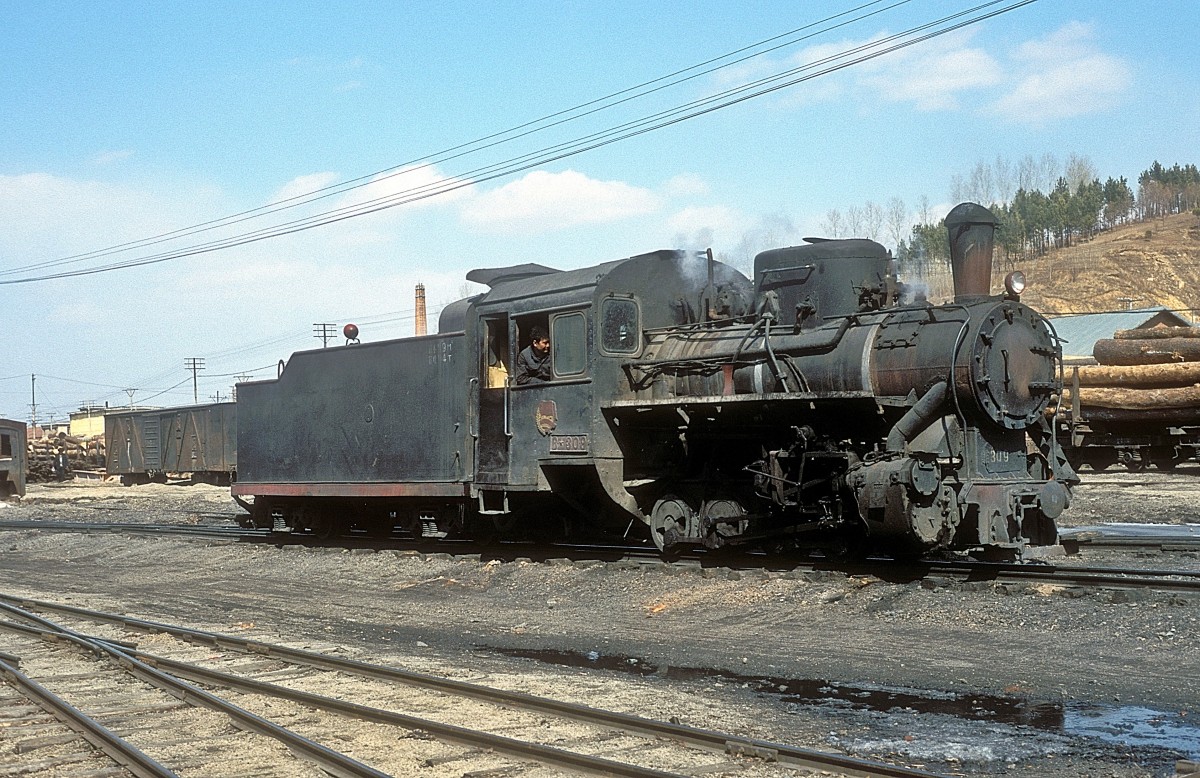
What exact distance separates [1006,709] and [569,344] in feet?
23.1

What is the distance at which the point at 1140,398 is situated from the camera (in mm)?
19781

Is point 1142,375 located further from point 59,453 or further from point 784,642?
point 59,453

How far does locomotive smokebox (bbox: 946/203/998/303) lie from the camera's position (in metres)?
10.6

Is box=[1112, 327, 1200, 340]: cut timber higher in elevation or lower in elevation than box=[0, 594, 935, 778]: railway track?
higher

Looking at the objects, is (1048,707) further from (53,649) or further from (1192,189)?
(1192,189)

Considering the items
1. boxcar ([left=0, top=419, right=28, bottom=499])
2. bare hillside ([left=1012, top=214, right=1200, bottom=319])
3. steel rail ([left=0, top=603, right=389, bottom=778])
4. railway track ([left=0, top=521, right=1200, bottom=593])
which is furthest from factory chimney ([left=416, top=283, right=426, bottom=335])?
bare hillside ([left=1012, top=214, right=1200, bottom=319])

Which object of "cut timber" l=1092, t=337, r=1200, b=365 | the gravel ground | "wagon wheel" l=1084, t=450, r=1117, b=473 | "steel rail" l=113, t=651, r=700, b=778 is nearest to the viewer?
"steel rail" l=113, t=651, r=700, b=778

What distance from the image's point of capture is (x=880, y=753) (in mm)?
5438

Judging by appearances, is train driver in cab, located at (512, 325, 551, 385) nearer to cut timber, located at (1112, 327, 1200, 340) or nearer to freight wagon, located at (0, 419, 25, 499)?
cut timber, located at (1112, 327, 1200, 340)

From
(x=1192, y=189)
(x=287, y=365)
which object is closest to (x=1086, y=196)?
(x=1192, y=189)

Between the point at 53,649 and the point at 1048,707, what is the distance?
24.3 feet

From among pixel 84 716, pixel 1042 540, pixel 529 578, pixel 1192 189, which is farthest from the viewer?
pixel 1192 189

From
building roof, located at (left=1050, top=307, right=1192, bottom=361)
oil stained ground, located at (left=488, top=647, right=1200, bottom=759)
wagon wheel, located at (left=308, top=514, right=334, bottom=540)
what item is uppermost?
building roof, located at (left=1050, top=307, right=1192, bottom=361)

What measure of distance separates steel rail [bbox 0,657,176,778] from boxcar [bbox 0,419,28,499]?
29.5 m
